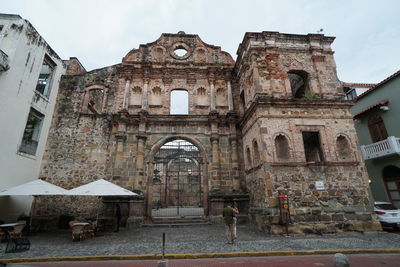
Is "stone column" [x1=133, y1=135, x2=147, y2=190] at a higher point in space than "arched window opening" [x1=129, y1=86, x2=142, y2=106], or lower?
lower

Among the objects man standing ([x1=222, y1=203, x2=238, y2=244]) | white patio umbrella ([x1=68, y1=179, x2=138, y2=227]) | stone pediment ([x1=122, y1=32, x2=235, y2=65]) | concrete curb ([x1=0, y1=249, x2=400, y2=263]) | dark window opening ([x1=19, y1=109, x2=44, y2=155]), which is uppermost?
stone pediment ([x1=122, y1=32, x2=235, y2=65])

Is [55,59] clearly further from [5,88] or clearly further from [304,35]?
[304,35]

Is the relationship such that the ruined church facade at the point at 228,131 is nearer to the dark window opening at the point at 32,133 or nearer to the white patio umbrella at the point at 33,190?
the dark window opening at the point at 32,133

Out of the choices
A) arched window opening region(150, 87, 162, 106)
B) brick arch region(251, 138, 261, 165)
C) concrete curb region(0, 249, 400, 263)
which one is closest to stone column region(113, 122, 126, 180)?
arched window opening region(150, 87, 162, 106)

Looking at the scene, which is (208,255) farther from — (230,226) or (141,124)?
(141,124)

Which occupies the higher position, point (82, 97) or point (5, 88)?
point (82, 97)

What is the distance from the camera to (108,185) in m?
9.09

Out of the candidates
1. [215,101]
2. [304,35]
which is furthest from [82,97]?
[304,35]

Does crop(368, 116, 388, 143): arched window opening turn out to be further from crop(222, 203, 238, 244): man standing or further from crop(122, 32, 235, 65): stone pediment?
crop(222, 203, 238, 244): man standing

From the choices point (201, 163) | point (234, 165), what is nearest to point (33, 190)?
point (201, 163)

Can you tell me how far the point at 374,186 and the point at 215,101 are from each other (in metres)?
12.2

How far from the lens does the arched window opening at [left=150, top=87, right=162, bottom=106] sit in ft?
43.7

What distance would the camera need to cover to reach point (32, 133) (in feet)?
38.7

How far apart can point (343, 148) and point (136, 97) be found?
12.2 meters
